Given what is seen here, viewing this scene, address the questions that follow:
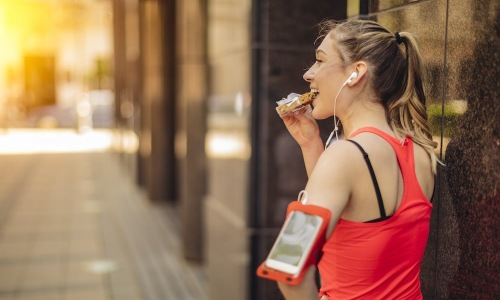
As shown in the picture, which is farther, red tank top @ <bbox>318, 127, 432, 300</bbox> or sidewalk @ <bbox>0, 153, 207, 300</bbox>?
sidewalk @ <bbox>0, 153, 207, 300</bbox>

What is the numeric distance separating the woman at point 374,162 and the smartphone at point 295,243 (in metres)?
0.09

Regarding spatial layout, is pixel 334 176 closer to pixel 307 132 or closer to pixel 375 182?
pixel 375 182

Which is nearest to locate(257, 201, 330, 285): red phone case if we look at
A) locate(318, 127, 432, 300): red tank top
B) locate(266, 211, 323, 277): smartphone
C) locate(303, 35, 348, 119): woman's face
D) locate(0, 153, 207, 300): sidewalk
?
locate(266, 211, 323, 277): smartphone

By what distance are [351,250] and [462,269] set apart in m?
0.72

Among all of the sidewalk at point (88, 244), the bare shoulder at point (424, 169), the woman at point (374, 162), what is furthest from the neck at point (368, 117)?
the sidewalk at point (88, 244)

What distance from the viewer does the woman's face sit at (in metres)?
1.67

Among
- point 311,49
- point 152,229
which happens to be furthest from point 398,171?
point 152,229

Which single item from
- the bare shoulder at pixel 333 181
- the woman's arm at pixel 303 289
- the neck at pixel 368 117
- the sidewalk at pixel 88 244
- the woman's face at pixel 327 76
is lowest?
the sidewalk at pixel 88 244

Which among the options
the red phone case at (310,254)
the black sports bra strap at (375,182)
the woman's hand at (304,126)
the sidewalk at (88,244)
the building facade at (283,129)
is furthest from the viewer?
the sidewalk at (88,244)

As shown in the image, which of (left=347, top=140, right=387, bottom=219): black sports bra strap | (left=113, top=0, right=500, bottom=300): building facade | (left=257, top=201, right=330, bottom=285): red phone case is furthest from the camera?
(left=113, top=0, right=500, bottom=300): building facade

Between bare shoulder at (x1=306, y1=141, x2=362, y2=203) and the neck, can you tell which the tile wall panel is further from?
bare shoulder at (x1=306, y1=141, x2=362, y2=203)

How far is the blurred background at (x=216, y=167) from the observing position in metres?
2.05

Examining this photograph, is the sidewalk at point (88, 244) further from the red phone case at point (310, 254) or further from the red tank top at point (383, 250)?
the red phone case at point (310, 254)

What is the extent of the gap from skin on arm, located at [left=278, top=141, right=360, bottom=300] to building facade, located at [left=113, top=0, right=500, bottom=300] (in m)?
0.68
